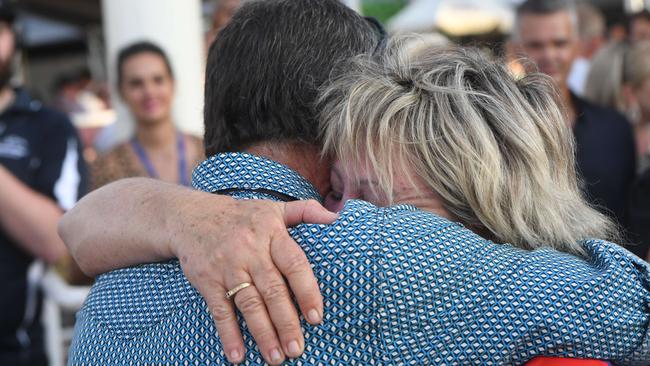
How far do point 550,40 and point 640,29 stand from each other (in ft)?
7.93

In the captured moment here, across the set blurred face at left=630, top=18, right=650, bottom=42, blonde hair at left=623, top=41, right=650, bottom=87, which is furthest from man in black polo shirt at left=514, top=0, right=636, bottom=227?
blurred face at left=630, top=18, right=650, bottom=42

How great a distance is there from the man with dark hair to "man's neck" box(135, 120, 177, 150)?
8.70 ft

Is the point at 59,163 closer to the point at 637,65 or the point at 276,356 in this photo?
the point at 276,356

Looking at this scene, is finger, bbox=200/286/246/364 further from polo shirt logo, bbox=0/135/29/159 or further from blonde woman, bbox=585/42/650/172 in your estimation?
blonde woman, bbox=585/42/650/172

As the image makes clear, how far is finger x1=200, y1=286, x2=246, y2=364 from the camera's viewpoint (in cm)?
126

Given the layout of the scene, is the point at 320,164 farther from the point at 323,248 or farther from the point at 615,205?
the point at 615,205

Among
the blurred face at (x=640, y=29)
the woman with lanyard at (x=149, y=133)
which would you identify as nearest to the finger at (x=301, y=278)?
the woman with lanyard at (x=149, y=133)

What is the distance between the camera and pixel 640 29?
6.38m

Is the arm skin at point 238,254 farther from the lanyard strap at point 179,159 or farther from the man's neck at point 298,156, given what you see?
the lanyard strap at point 179,159

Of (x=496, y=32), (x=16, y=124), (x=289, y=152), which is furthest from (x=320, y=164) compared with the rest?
(x=496, y=32)

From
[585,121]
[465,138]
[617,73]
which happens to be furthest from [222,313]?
[617,73]

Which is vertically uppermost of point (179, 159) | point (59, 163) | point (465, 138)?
point (465, 138)

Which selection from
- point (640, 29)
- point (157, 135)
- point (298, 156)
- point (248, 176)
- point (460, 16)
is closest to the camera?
point (248, 176)

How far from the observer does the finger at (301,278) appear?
4.03 ft
